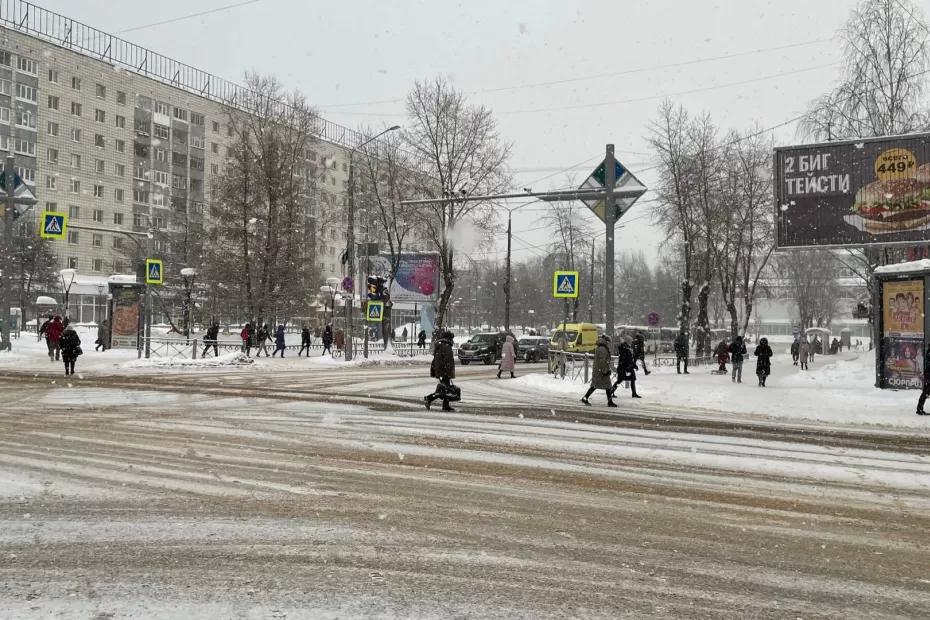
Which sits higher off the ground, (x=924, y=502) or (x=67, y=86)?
(x=67, y=86)

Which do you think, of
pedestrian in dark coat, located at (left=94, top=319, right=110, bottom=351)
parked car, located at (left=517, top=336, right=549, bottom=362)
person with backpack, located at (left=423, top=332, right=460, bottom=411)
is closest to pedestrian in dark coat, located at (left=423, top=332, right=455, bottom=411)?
person with backpack, located at (left=423, top=332, right=460, bottom=411)

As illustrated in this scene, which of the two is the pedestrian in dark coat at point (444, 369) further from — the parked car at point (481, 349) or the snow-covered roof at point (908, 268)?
the parked car at point (481, 349)

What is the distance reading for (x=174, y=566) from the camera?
454 cm

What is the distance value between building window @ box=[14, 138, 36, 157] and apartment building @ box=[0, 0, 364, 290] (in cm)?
8

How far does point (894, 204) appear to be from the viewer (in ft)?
64.8

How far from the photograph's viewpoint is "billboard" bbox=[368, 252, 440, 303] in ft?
141

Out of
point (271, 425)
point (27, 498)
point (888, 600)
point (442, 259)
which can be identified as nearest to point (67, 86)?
point (442, 259)

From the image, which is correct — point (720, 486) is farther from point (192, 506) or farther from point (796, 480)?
point (192, 506)

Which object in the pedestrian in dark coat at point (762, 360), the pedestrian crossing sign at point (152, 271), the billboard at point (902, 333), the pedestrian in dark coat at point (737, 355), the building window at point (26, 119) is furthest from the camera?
the building window at point (26, 119)

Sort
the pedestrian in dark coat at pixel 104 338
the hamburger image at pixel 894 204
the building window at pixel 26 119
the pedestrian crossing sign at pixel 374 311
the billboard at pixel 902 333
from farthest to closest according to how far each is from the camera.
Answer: the building window at pixel 26 119 < the pedestrian in dark coat at pixel 104 338 < the pedestrian crossing sign at pixel 374 311 < the hamburger image at pixel 894 204 < the billboard at pixel 902 333

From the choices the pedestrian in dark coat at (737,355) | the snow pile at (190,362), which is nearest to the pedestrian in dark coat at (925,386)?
the pedestrian in dark coat at (737,355)

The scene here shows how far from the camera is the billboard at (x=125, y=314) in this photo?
31.8 metres

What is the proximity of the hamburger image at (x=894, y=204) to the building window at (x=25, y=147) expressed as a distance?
61765 millimetres

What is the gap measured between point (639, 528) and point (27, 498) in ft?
16.4
